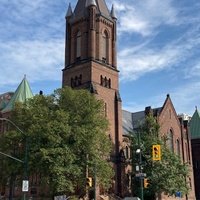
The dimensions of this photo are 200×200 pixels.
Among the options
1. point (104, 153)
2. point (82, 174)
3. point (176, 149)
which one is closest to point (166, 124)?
point (176, 149)

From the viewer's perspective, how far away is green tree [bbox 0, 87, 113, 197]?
44250 mm

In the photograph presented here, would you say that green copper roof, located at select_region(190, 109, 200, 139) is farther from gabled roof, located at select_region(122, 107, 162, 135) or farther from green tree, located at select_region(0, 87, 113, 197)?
green tree, located at select_region(0, 87, 113, 197)

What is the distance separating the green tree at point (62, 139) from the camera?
44250 millimetres

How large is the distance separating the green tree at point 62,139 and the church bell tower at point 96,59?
1135 cm

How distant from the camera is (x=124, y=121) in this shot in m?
75.4

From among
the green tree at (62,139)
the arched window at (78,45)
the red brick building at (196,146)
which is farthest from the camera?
the red brick building at (196,146)

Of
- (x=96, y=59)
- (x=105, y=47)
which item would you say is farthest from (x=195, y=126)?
(x=96, y=59)

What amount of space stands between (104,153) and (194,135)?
44217mm

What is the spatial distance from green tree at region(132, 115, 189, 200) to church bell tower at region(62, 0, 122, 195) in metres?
5.54

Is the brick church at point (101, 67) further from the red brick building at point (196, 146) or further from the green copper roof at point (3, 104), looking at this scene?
the red brick building at point (196, 146)

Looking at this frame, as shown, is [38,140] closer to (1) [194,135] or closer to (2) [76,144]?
(2) [76,144]

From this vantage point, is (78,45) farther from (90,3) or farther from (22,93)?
(22,93)

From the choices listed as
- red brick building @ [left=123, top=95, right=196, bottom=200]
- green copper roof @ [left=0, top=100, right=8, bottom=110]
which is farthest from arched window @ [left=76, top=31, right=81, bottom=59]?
green copper roof @ [left=0, top=100, right=8, bottom=110]

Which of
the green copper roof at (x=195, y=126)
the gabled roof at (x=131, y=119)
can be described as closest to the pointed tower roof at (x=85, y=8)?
the gabled roof at (x=131, y=119)
